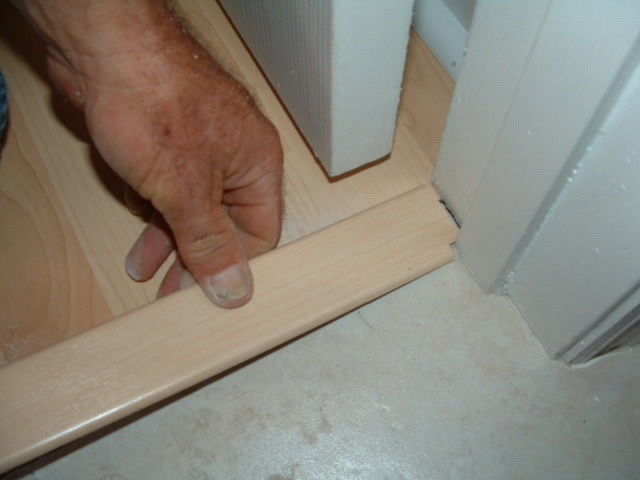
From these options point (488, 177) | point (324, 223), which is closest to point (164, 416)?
point (324, 223)

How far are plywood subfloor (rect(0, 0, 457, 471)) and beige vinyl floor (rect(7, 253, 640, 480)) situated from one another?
0.07 metres

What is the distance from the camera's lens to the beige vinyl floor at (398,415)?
A: 1.99 feet

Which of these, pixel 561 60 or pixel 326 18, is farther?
pixel 326 18

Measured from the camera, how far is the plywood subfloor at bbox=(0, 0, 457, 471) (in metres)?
0.58

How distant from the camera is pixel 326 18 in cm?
48

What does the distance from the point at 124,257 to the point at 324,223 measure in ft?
0.83

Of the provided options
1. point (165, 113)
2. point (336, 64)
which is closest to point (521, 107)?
point (336, 64)

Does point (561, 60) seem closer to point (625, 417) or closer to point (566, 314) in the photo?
point (566, 314)

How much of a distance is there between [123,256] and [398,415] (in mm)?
383

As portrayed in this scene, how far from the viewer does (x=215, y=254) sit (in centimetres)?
58

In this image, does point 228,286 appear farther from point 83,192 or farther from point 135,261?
point 83,192

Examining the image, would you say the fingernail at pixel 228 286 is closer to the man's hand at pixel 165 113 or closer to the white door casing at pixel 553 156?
the man's hand at pixel 165 113

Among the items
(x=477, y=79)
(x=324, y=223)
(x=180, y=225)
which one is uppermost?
(x=477, y=79)

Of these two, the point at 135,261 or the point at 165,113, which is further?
the point at 135,261
